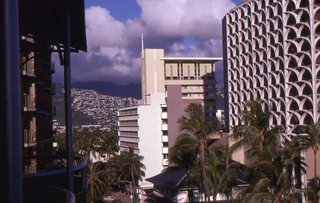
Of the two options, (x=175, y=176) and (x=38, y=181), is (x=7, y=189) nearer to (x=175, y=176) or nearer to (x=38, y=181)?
(x=38, y=181)

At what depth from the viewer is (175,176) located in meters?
53.4

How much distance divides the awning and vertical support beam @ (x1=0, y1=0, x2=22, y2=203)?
18.4ft

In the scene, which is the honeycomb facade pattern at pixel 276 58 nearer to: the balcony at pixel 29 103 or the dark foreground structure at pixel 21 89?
the balcony at pixel 29 103

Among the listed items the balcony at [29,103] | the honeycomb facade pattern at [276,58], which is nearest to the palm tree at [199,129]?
the balcony at [29,103]

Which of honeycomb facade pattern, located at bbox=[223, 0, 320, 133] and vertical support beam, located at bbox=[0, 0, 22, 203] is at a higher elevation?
honeycomb facade pattern, located at bbox=[223, 0, 320, 133]

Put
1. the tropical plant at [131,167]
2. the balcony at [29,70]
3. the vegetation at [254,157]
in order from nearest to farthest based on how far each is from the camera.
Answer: the vegetation at [254,157]
the balcony at [29,70]
the tropical plant at [131,167]

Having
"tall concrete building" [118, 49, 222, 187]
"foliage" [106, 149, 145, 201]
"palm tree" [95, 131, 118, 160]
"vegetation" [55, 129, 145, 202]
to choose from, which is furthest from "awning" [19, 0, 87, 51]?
"palm tree" [95, 131, 118, 160]

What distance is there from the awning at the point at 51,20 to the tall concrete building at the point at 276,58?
3504 cm

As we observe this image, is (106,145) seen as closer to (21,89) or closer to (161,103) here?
(161,103)

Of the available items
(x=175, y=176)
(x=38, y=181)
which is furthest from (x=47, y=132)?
(x=38, y=181)

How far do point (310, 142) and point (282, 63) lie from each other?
34961 millimetres

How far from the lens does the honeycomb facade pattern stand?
185 ft

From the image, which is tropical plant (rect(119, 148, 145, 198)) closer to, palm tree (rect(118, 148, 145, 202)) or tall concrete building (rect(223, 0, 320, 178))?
palm tree (rect(118, 148, 145, 202))

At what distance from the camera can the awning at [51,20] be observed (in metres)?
8.35
